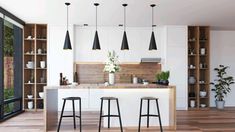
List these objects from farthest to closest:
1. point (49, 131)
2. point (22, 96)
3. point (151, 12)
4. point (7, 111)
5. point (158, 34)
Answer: point (158, 34) → point (22, 96) → point (7, 111) → point (151, 12) → point (49, 131)

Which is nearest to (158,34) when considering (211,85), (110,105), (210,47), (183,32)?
(183,32)

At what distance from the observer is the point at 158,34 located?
336 inches

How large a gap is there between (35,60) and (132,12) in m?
3.50

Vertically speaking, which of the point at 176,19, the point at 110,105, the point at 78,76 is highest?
the point at 176,19

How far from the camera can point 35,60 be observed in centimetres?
802

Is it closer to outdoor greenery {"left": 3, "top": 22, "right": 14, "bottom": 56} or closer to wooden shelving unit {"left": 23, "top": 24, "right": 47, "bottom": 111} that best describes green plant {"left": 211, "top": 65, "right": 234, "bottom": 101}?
wooden shelving unit {"left": 23, "top": 24, "right": 47, "bottom": 111}

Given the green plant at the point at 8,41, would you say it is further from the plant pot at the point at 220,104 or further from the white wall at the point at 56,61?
the plant pot at the point at 220,104

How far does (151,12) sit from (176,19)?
117 centimetres

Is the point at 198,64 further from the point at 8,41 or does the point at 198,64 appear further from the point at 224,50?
the point at 8,41

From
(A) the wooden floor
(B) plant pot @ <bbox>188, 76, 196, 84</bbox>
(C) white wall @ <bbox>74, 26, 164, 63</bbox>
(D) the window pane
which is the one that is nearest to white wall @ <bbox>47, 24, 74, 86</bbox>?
(C) white wall @ <bbox>74, 26, 164, 63</bbox>

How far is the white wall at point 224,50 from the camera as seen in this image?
29.9 ft

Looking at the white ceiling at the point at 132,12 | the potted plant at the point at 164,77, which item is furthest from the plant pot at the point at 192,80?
the potted plant at the point at 164,77

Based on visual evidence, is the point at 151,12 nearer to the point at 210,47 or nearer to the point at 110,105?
the point at 110,105

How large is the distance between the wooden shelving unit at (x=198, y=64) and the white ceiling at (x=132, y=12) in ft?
2.00
